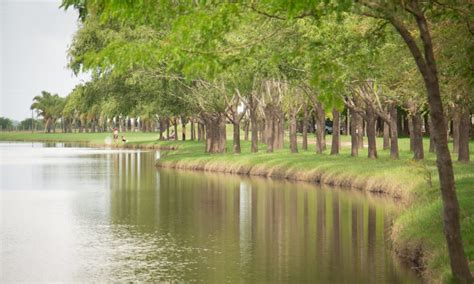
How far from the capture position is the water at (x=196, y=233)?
867 inches

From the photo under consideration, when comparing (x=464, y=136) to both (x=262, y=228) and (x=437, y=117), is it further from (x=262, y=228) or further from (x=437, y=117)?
(x=437, y=117)

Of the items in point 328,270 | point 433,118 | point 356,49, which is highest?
point 356,49

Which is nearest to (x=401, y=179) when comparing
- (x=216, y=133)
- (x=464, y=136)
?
(x=464, y=136)

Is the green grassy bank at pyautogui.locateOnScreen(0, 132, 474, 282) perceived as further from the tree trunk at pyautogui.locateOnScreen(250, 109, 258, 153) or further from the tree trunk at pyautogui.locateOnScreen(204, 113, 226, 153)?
the tree trunk at pyautogui.locateOnScreen(250, 109, 258, 153)

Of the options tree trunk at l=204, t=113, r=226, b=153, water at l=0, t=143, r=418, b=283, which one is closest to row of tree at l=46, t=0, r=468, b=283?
water at l=0, t=143, r=418, b=283

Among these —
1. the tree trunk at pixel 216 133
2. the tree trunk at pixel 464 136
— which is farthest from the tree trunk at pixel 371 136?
the tree trunk at pixel 216 133

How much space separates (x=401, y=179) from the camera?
3891cm

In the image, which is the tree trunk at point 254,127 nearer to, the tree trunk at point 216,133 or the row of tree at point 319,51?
the row of tree at point 319,51

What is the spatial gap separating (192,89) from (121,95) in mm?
7341

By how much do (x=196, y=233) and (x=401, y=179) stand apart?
13.3 metres

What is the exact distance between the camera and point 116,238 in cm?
2823

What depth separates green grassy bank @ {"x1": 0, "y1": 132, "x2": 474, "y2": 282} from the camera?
20766mm

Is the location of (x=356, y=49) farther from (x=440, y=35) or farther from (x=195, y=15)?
(x=440, y=35)

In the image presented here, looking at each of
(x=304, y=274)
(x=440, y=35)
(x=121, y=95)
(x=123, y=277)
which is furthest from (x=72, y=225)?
(x=121, y=95)
